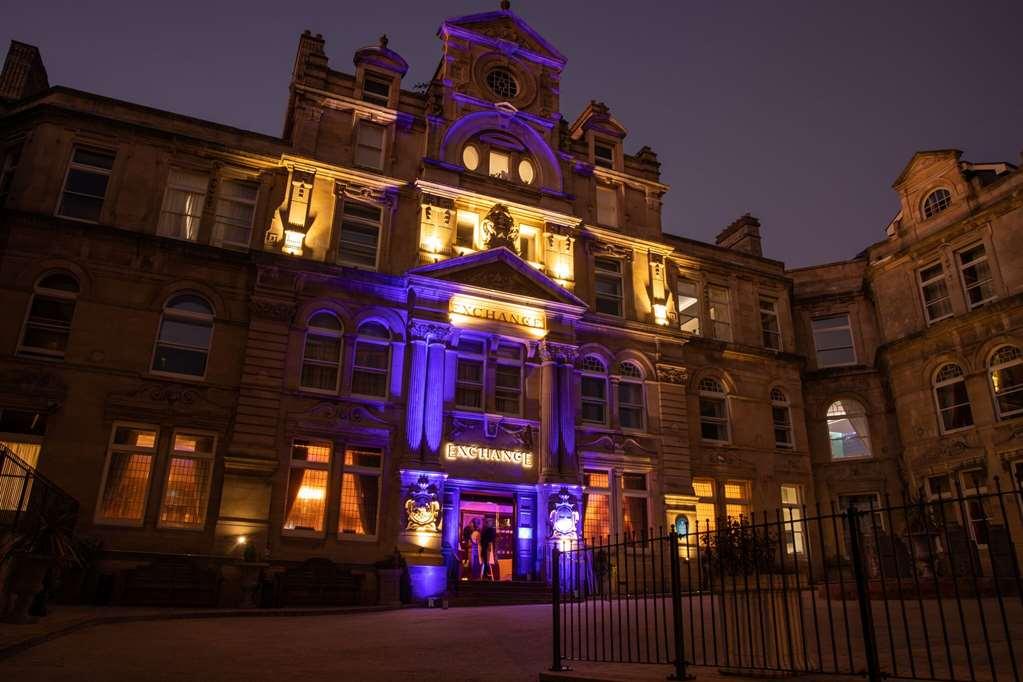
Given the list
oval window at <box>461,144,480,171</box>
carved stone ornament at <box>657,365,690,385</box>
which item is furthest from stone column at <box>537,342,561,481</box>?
oval window at <box>461,144,480,171</box>

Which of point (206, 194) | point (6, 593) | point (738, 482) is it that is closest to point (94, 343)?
point (206, 194)

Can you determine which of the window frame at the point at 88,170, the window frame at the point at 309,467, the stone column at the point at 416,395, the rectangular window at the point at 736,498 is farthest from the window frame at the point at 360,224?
the rectangular window at the point at 736,498

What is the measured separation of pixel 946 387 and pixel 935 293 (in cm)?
367

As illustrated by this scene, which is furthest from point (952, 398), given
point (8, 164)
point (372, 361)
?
point (8, 164)

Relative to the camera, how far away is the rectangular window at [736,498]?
86.4 ft

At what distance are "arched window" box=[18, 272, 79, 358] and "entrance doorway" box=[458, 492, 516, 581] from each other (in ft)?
39.6

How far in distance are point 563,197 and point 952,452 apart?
52.9ft

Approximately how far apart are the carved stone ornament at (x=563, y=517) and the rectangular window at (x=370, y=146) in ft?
41.3

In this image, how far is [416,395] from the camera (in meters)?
21.5

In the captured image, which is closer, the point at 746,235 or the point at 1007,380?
the point at 1007,380

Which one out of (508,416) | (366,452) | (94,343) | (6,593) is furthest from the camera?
(508,416)

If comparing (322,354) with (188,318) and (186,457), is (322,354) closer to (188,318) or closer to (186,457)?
(188,318)

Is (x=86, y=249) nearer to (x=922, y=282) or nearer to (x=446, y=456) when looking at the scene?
(x=446, y=456)

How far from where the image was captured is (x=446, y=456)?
2130cm
